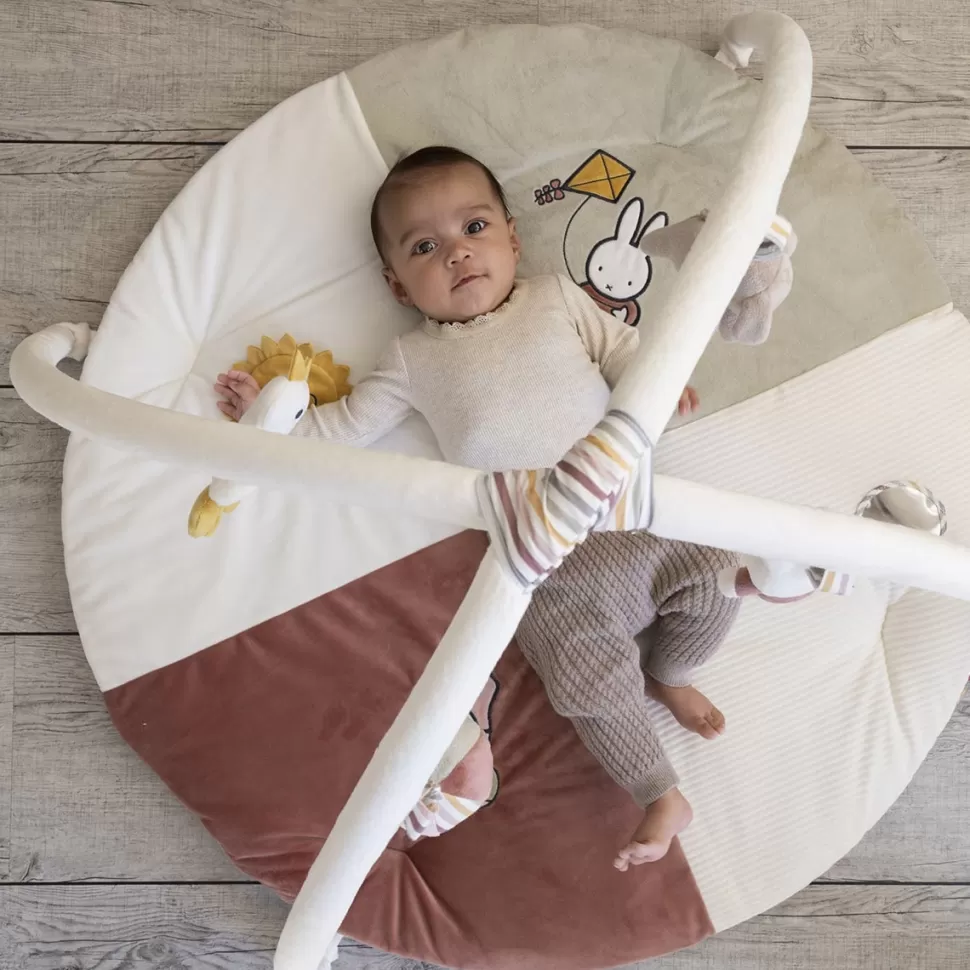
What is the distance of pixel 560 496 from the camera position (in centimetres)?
51

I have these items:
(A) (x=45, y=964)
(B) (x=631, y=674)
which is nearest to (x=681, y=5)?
(B) (x=631, y=674)

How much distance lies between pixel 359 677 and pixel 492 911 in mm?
257

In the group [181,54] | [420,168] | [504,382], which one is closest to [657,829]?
[504,382]

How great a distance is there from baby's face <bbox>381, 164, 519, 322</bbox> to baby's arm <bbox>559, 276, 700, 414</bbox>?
73 millimetres

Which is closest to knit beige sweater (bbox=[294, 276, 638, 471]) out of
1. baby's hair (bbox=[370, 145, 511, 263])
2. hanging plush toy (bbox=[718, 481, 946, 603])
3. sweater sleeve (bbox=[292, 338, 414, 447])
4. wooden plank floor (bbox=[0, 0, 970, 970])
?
sweater sleeve (bbox=[292, 338, 414, 447])

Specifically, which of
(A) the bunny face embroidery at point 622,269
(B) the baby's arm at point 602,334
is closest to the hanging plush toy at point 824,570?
(B) the baby's arm at point 602,334

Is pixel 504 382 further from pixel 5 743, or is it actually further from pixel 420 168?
pixel 5 743

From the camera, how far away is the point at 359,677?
0.94 metres

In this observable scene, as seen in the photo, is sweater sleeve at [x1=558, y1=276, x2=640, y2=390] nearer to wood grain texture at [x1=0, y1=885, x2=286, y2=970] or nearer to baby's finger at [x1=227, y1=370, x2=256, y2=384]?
baby's finger at [x1=227, y1=370, x2=256, y2=384]

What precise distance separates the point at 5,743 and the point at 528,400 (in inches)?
27.1

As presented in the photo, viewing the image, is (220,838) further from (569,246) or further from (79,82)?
(79,82)

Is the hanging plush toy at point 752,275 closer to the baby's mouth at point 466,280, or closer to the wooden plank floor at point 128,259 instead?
the baby's mouth at point 466,280

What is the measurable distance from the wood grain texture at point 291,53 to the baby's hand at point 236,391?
1.05 feet

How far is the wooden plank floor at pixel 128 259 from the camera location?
1.01 metres
